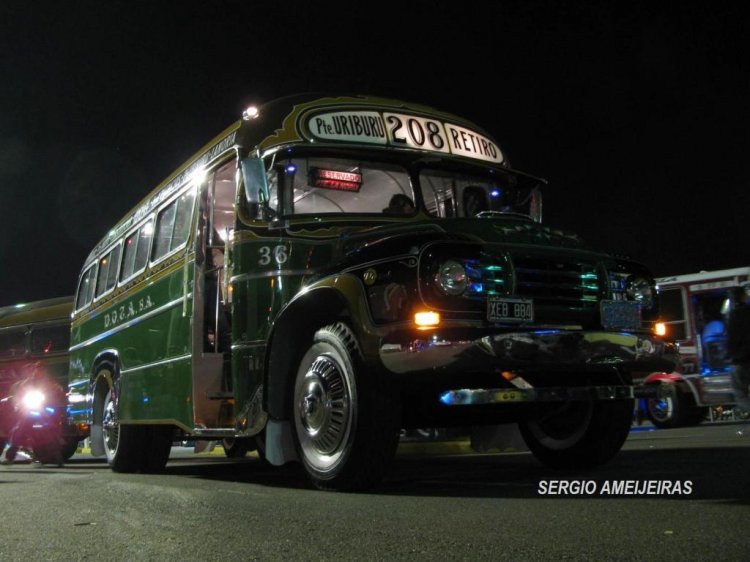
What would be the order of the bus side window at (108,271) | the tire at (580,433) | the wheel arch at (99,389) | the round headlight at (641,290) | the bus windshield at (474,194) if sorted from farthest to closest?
the bus side window at (108,271), the wheel arch at (99,389), the bus windshield at (474,194), the tire at (580,433), the round headlight at (641,290)

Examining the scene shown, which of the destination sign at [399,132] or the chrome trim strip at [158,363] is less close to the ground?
Answer: the destination sign at [399,132]

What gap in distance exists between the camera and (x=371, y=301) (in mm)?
5020

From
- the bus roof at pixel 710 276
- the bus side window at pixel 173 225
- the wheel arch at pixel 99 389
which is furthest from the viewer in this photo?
the bus roof at pixel 710 276

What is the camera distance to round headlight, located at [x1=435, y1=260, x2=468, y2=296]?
16.0 ft

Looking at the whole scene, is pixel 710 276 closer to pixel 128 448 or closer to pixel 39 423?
pixel 128 448

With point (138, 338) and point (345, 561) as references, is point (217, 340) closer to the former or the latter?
point (138, 338)

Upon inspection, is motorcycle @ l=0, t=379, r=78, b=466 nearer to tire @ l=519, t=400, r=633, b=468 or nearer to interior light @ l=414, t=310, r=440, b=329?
tire @ l=519, t=400, r=633, b=468

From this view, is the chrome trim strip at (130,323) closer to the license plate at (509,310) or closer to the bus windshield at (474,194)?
the bus windshield at (474,194)

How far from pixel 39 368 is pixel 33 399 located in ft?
6.18

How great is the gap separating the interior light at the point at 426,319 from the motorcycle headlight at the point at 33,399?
34.6 ft

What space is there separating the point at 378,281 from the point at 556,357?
3.79ft

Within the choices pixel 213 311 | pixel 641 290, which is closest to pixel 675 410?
pixel 641 290

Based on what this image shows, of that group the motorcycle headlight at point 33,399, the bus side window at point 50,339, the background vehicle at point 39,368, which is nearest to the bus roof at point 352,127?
the background vehicle at point 39,368

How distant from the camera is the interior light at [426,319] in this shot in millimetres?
4793
